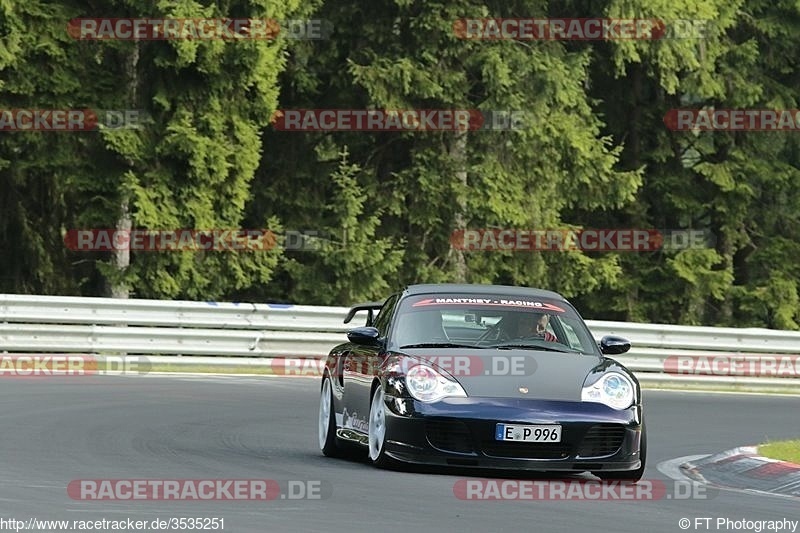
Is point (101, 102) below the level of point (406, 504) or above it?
above

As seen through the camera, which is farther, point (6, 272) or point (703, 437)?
point (6, 272)

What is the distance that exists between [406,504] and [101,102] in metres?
19.6

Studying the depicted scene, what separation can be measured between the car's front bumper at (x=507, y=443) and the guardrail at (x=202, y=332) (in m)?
11.5

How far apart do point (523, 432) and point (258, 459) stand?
2155 mm

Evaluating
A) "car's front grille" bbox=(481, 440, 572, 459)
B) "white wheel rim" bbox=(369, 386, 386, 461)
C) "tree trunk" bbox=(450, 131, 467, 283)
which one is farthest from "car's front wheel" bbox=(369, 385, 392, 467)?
"tree trunk" bbox=(450, 131, 467, 283)

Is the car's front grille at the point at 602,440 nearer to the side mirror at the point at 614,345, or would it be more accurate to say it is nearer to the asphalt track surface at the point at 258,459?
the asphalt track surface at the point at 258,459

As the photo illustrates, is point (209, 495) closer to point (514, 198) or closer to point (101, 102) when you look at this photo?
point (101, 102)

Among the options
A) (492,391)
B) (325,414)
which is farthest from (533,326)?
(325,414)

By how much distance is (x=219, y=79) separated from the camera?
2809 centimetres

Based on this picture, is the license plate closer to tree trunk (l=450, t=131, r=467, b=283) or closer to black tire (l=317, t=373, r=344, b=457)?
black tire (l=317, t=373, r=344, b=457)

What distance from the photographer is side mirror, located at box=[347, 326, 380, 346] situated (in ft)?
41.7

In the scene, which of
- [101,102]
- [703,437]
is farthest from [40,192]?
[703,437]

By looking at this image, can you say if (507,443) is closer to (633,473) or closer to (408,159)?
(633,473)

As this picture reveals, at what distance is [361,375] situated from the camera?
12.9 m
